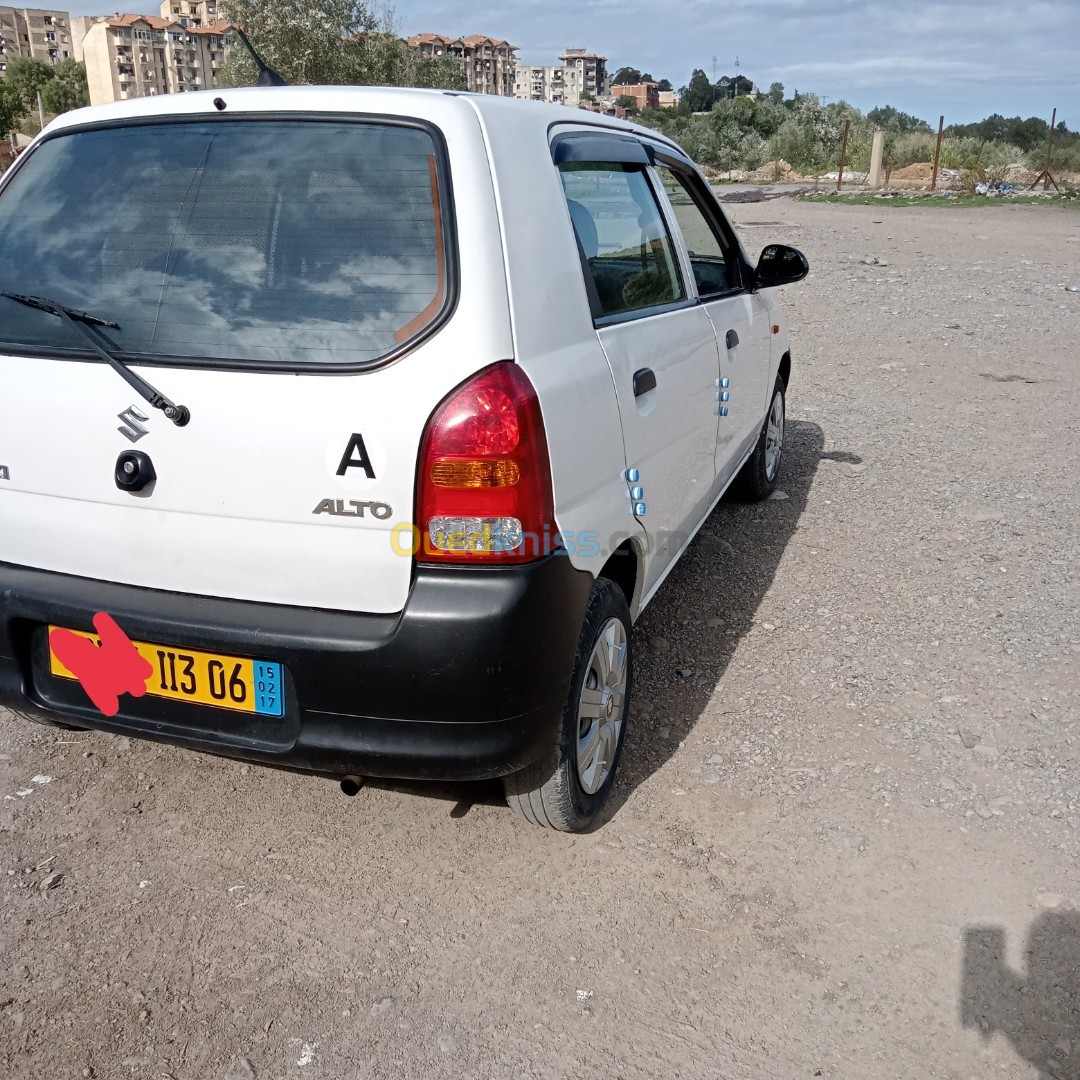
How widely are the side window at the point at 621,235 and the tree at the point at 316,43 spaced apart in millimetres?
28442

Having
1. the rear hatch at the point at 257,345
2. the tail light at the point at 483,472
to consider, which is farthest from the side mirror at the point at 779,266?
the tail light at the point at 483,472

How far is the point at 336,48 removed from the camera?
30469mm

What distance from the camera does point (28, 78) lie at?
3280 inches

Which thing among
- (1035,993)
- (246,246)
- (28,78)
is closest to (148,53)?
(28,78)

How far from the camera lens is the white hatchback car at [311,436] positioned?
2.19 metres

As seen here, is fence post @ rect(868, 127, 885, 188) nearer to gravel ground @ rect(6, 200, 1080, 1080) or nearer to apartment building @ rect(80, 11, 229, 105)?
gravel ground @ rect(6, 200, 1080, 1080)

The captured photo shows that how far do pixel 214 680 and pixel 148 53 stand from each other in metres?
129

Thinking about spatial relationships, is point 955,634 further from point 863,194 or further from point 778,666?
point 863,194

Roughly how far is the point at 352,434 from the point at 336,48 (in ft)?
106

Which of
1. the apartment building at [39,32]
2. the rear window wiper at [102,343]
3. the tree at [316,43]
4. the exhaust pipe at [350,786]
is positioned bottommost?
the exhaust pipe at [350,786]

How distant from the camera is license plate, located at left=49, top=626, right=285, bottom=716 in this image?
2311 mm

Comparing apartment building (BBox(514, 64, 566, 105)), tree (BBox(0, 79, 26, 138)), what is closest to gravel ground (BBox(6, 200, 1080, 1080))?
tree (BBox(0, 79, 26, 138))

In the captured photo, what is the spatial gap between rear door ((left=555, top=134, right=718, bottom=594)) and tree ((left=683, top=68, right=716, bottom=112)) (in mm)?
107201

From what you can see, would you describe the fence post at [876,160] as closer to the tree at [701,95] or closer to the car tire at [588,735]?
the car tire at [588,735]
